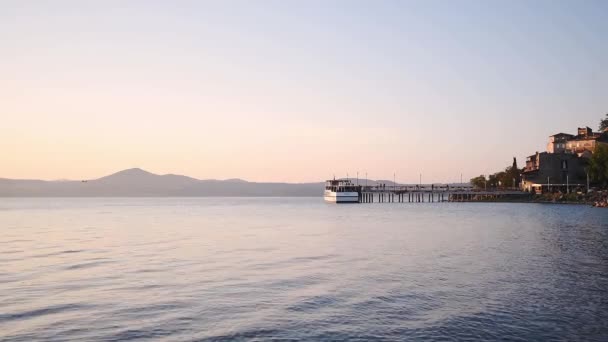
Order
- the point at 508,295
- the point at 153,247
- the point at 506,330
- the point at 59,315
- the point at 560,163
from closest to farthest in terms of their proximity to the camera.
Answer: the point at 506,330, the point at 59,315, the point at 508,295, the point at 153,247, the point at 560,163

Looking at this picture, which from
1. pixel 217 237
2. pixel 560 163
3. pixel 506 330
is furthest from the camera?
pixel 560 163

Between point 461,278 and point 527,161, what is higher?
point 527,161

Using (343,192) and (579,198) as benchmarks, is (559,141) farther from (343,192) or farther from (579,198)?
(343,192)

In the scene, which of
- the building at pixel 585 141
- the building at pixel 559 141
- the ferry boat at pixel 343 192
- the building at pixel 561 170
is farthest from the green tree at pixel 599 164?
the ferry boat at pixel 343 192

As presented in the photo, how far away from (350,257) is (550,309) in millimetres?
18459

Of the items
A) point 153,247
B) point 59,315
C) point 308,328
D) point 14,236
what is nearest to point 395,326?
point 308,328

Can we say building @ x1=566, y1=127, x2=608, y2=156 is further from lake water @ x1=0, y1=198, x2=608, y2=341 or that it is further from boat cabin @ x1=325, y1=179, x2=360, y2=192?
lake water @ x1=0, y1=198, x2=608, y2=341

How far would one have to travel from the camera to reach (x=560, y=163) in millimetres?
150625

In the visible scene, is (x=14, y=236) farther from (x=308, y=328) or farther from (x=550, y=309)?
(x=550, y=309)

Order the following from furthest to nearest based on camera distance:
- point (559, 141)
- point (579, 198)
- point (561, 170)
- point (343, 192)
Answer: point (559, 141)
point (343, 192)
point (561, 170)
point (579, 198)

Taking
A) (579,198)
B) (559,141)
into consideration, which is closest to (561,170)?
(579,198)

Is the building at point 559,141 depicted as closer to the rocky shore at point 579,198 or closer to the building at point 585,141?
the building at point 585,141

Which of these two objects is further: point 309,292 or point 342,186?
point 342,186

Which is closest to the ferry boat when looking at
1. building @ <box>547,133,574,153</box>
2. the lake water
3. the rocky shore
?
the rocky shore
